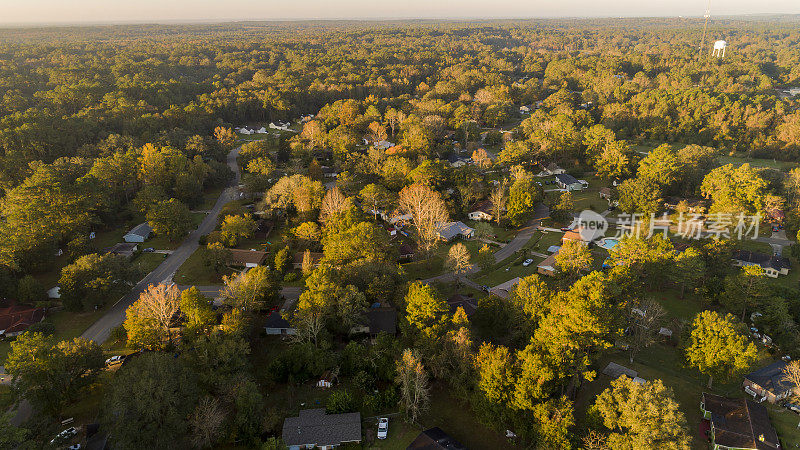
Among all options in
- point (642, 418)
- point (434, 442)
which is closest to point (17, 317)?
point (434, 442)

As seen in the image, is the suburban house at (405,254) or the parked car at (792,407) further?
the suburban house at (405,254)

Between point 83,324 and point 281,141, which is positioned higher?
point 281,141

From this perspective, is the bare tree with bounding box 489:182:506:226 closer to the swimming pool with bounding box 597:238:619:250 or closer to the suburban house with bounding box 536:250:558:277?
the suburban house with bounding box 536:250:558:277

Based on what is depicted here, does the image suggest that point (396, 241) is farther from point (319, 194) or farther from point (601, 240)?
point (601, 240)

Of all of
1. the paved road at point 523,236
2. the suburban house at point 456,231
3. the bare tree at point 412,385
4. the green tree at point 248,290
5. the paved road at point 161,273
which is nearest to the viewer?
the bare tree at point 412,385

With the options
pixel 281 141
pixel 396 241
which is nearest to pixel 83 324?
pixel 396 241

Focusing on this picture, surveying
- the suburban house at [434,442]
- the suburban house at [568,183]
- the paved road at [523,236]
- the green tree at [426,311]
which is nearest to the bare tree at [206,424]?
the suburban house at [434,442]

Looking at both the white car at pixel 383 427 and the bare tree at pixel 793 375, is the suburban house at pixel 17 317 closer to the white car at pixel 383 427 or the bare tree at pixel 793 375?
the white car at pixel 383 427
